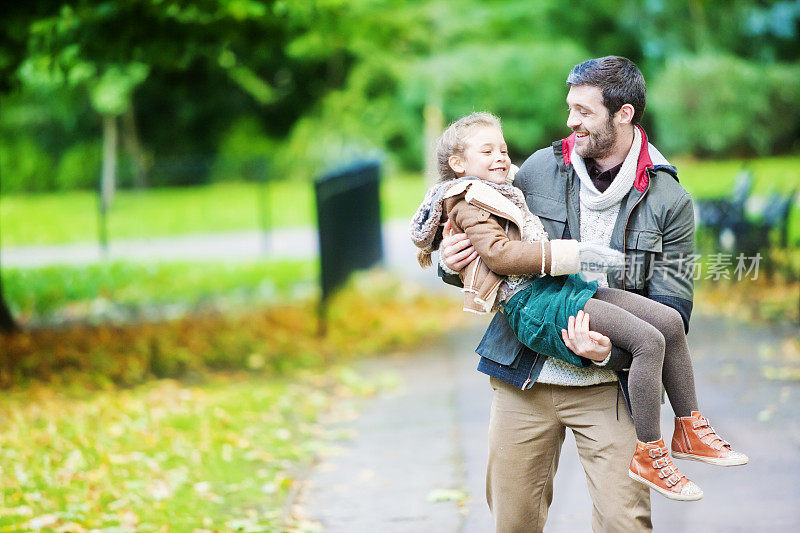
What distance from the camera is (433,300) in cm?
1140

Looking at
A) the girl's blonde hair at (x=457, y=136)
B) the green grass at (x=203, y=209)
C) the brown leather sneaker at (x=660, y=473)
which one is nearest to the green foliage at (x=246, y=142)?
the green grass at (x=203, y=209)

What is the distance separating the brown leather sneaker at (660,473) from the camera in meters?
2.89

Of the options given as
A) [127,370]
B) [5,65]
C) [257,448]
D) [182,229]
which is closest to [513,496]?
[257,448]

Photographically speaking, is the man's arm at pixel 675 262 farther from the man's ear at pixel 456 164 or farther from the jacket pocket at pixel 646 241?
the man's ear at pixel 456 164

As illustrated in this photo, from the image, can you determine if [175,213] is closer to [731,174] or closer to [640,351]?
[731,174]

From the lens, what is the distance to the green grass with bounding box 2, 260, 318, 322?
37.6ft

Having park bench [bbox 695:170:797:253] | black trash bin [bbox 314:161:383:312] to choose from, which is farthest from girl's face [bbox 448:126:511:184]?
park bench [bbox 695:170:797:253]

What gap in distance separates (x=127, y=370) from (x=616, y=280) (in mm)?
6114

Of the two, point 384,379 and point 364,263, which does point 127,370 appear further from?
point 364,263

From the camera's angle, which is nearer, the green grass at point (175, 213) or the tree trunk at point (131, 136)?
the green grass at point (175, 213)

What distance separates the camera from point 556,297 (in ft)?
9.71

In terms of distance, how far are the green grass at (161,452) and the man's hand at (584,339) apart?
2.49m

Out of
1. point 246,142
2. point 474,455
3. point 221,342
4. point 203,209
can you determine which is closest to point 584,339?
point 474,455

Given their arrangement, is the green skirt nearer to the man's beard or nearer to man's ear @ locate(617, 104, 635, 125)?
the man's beard
